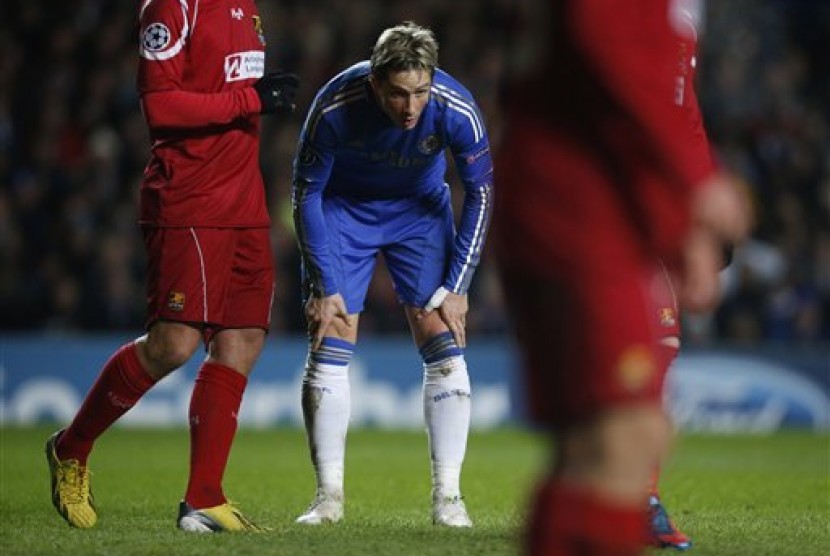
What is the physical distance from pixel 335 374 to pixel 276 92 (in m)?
1.31

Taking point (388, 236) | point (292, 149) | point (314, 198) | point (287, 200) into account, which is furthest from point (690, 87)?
point (292, 149)

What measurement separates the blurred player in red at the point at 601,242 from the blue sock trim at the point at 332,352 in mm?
3212

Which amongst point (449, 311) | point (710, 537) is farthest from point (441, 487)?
point (710, 537)

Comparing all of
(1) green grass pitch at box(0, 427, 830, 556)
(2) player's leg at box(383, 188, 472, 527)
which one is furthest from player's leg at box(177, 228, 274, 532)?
(2) player's leg at box(383, 188, 472, 527)

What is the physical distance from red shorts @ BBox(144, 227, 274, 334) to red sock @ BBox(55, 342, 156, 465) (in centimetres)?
21

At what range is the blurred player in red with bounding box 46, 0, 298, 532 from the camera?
20.8 feet

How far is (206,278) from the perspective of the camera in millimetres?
6391

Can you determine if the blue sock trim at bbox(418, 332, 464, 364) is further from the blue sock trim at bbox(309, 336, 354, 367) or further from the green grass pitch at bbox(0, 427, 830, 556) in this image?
the green grass pitch at bbox(0, 427, 830, 556)

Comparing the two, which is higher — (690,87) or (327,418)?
(690,87)

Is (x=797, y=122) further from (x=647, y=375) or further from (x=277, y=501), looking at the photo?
(x=647, y=375)

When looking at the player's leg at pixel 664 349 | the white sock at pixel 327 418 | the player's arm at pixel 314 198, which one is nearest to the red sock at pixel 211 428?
the white sock at pixel 327 418

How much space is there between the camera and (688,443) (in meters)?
13.6

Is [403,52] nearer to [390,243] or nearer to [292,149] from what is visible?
[390,243]

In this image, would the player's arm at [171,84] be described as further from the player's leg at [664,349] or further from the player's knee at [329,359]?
the player's leg at [664,349]
